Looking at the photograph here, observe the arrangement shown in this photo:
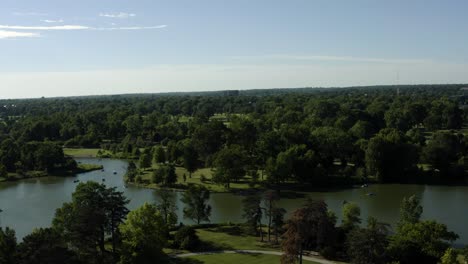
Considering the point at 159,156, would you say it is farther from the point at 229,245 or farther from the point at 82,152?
the point at 229,245

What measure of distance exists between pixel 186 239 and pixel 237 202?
16.5 meters

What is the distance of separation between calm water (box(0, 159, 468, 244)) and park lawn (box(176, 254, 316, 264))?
35.2 feet

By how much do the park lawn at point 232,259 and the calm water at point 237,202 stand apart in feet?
35.2

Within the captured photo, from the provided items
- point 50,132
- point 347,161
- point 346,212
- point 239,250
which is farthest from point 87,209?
point 50,132

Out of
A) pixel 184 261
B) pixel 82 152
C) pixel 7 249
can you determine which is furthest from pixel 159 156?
pixel 7 249

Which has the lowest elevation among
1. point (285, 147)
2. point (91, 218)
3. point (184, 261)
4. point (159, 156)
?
point (184, 261)

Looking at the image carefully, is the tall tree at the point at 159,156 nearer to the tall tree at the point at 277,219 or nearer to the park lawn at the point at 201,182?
the park lawn at the point at 201,182

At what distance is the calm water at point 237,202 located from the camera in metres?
39.9

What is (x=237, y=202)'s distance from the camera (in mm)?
46562

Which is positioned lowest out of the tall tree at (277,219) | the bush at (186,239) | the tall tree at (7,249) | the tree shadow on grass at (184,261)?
the tree shadow on grass at (184,261)

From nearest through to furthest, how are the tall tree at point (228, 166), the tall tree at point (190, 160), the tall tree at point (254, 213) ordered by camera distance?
the tall tree at point (254, 213) < the tall tree at point (228, 166) < the tall tree at point (190, 160)

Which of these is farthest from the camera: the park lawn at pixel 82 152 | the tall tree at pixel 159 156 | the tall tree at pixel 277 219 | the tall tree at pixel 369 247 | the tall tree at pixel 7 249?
the park lawn at pixel 82 152

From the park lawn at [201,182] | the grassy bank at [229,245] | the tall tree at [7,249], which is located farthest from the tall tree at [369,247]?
the park lawn at [201,182]

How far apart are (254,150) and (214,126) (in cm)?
652
